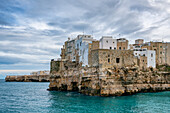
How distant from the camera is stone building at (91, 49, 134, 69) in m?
40.7

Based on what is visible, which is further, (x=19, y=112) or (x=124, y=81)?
(x=124, y=81)

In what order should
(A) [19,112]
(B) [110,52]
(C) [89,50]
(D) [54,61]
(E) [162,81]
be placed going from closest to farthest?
1. (A) [19,112]
2. (B) [110,52]
3. (C) [89,50]
4. (E) [162,81]
5. (D) [54,61]

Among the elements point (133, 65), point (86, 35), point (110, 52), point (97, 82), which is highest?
point (86, 35)

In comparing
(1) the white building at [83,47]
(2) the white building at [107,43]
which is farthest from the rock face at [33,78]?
(2) the white building at [107,43]

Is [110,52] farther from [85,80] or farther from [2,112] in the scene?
[2,112]

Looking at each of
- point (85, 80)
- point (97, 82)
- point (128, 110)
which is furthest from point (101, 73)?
point (128, 110)

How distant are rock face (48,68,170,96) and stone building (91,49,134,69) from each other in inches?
62.2

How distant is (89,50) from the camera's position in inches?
1873

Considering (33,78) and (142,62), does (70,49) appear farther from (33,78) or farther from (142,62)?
(33,78)

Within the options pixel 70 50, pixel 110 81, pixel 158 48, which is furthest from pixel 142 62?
pixel 70 50

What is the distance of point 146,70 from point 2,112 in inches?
1378

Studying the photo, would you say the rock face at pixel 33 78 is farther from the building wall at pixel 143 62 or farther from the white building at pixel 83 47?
the building wall at pixel 143 62

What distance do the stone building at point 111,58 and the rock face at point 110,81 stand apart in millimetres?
1580

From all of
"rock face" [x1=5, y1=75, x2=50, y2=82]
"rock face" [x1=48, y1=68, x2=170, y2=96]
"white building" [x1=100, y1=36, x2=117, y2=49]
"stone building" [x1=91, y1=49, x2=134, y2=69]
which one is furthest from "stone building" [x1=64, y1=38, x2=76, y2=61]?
"rock face" [x1=5, y1=75, x2=50, y2=82]
